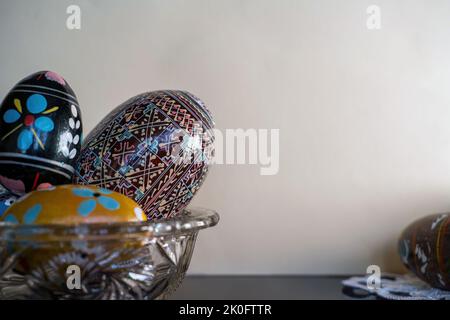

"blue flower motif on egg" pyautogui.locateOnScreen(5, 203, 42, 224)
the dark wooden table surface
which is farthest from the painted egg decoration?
the dark wooden table surface

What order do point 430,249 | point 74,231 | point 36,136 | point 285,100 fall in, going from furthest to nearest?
point 285,100, point 430,249, point 36,136, point 74,231

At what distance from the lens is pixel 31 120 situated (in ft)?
1.65

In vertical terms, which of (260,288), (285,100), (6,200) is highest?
(285,100)

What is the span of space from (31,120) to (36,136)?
20 mm

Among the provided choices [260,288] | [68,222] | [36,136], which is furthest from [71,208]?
[260,288]

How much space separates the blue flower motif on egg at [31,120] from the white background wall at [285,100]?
0.32 m

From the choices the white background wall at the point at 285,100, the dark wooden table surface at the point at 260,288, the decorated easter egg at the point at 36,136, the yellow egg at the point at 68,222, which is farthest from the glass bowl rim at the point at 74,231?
the white background wall at the point at 285,100

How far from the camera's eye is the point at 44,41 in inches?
33.0

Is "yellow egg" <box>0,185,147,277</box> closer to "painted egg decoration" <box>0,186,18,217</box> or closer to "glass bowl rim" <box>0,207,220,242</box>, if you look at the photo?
"glass bowl rim" <box>0,207,220,242</box>

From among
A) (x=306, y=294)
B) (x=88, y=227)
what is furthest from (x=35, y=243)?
(x=306, y=294)

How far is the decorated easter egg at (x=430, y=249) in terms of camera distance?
0.66 meters

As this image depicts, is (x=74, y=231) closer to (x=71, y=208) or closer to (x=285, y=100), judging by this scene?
(x=71, y=208)

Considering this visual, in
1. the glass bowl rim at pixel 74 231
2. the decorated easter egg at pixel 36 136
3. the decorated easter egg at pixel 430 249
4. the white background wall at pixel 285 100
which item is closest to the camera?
the glass bowl rim at pixel 74 231

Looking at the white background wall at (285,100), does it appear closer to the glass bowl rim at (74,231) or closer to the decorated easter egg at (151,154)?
the decorated easter egg at (151,154)
